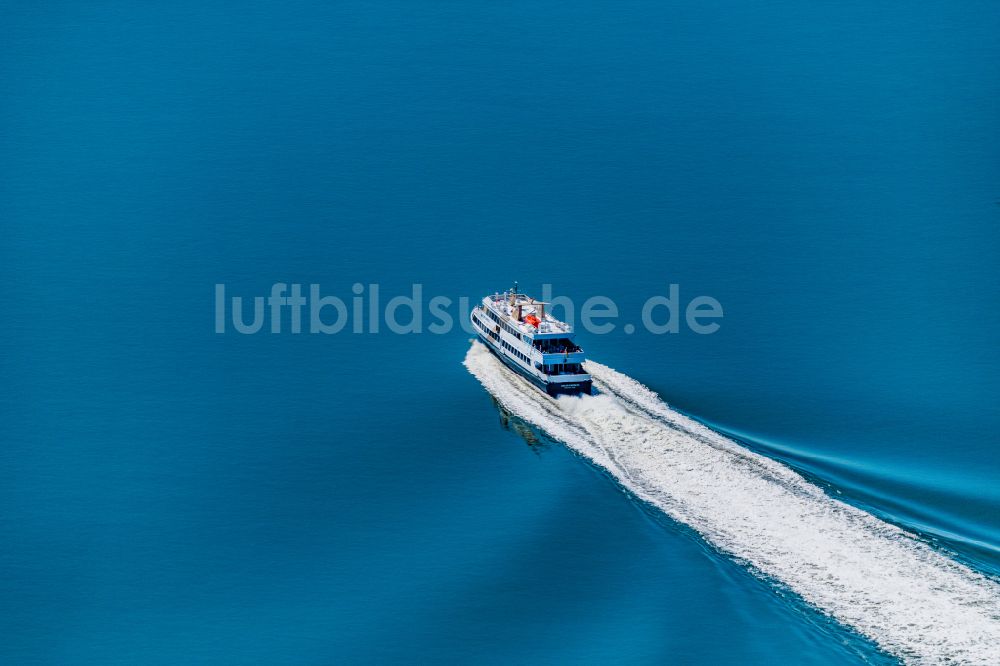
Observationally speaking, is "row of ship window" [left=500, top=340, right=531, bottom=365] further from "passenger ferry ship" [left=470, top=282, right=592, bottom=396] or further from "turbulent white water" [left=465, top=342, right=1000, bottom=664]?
"turbulent white water" [left=465, top=342, right=1000, bottom=664]

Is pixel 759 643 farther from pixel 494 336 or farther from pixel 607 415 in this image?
pixel 494 336

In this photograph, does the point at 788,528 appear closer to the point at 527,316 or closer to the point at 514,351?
the point at 514,351

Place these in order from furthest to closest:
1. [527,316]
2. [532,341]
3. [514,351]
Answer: [527,316]
[514,351]
[532,341]

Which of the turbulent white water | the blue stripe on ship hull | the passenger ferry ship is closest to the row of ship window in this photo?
the passenger ferry ship

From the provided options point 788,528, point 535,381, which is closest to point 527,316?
point 535,381

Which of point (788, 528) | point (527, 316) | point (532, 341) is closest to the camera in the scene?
point (788, 528)

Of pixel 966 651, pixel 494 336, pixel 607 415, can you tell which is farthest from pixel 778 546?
pixel 494 336

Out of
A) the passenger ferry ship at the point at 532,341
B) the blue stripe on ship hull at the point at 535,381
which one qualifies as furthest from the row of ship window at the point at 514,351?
the blue stripe on ship hull at the point at 535,381

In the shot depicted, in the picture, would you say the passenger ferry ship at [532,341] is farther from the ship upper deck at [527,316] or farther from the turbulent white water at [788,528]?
the turbulent white water at [788,528]
